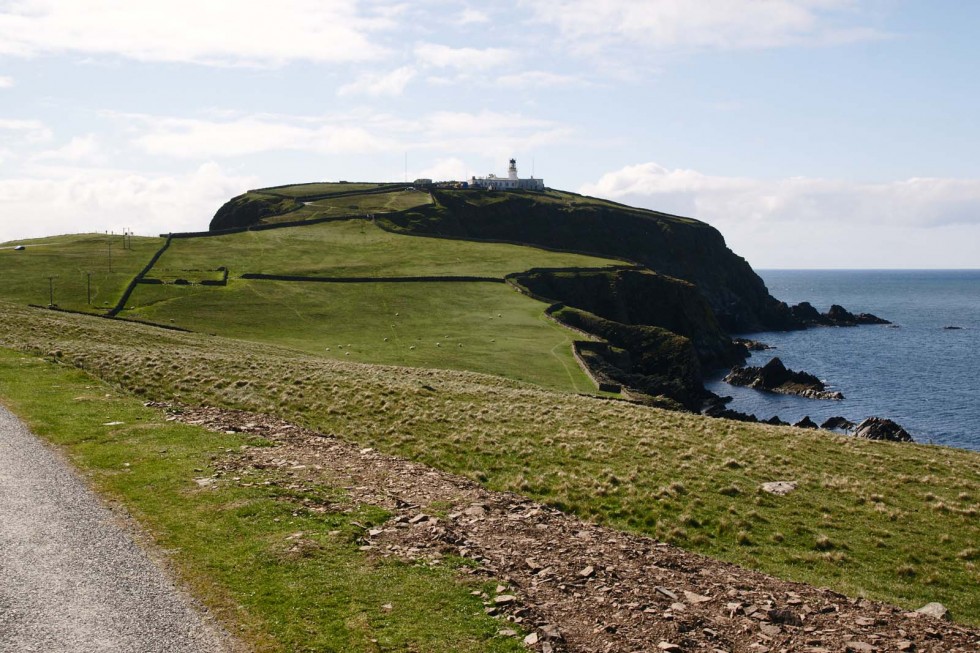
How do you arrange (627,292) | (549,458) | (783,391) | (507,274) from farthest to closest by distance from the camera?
(627,292), (507,274), (783,391), (549,458)

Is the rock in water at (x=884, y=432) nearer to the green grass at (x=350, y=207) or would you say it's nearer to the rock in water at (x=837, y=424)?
the rock in water at (x=837, y=424)

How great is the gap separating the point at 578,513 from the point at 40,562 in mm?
13496

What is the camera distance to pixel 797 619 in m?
14.0

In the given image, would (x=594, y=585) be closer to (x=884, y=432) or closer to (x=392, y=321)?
(x=884, y=432)

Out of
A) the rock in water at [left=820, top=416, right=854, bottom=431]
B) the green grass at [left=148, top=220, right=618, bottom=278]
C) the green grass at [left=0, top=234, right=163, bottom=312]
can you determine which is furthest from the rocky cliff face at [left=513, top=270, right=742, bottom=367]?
the green grass at [left=0, top=234, right=163, bottom=312]

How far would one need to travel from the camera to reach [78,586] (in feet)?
44.9

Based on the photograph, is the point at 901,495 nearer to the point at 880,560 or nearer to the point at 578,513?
the point at 880,560

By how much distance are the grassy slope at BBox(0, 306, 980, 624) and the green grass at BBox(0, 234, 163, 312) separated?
45.2 m

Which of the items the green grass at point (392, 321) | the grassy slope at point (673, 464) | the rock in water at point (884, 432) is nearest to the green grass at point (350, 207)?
the green grass at point (392, 321)

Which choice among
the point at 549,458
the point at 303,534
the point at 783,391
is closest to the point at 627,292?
the point at 783,391

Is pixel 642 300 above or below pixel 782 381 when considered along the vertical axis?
above

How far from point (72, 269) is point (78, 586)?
10212cm

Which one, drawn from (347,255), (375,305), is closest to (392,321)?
(375,305)

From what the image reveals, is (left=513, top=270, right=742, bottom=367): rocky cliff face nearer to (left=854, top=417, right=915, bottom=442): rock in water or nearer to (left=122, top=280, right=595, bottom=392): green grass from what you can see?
(left=122, top=280, right=595, bottom=392): green grass
